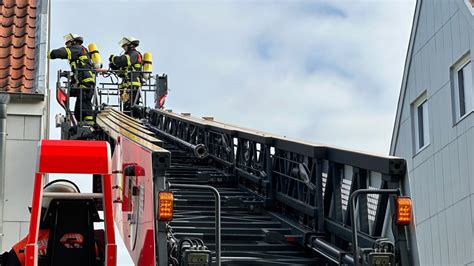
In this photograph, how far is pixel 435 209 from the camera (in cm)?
1925

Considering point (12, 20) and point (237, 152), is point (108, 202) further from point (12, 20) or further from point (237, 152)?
point (12, 20)

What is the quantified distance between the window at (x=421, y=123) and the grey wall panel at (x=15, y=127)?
11980 millimetres

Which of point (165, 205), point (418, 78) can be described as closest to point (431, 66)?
point (418, 78)

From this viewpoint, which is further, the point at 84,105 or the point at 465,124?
the point at 84,105

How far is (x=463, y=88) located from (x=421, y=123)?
3.43 meters

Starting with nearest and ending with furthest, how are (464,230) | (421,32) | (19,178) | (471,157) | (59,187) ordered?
1. (59,187)
2. (19,178)
3. (471,157)
4. (464,230)
5. (421,32)

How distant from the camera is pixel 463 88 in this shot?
17844 millimetres

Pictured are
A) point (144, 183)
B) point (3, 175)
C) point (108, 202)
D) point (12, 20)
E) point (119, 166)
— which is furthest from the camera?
point (12, 20)

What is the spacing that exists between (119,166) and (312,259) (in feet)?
7.91

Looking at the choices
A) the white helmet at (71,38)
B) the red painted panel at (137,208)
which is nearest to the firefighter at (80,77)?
the white helmet at (71,38)

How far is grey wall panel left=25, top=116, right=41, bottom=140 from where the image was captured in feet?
35.3

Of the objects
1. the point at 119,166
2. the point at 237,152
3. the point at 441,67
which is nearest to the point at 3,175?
the point at 119,166

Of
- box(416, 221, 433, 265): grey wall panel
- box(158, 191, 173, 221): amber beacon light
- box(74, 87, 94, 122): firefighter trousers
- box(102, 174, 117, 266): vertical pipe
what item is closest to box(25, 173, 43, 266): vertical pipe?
box(102, 174, 117, 266): vertical pipe

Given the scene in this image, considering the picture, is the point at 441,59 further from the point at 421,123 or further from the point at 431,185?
the point at 431,185
